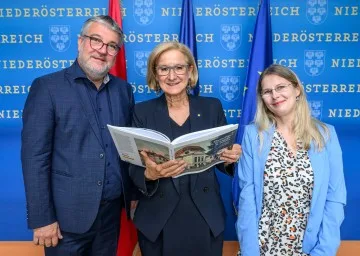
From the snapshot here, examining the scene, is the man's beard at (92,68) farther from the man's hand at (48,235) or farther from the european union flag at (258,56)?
the european union flag at (258,56)

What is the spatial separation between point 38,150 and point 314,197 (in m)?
1.47

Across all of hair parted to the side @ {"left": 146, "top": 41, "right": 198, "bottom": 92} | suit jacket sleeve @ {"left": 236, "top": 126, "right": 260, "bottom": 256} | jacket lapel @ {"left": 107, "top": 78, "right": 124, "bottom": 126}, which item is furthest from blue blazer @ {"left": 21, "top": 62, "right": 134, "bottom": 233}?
suit jacket sleeve @ {"left": 236, "top": 126, "right": 260, "bottom": 256}

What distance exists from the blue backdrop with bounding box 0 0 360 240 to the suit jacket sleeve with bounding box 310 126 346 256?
4.15ft

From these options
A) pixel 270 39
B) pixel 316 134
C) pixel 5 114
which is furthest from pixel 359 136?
pixel 5 114

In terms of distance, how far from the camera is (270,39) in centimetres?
267

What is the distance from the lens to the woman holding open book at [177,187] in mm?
1673

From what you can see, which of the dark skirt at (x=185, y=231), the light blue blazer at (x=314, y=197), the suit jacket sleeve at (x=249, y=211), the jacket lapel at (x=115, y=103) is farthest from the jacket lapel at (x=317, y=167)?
the jacket lapel at (x=115, y=103)

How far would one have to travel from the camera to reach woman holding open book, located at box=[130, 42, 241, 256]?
5.49 feet

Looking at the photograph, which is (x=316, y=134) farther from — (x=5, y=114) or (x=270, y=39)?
(x=5, y=114)

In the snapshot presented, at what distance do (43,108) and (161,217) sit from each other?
0.82m

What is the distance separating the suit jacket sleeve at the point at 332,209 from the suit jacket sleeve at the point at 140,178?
955mm

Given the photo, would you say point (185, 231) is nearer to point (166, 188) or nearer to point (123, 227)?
point (166, 188)

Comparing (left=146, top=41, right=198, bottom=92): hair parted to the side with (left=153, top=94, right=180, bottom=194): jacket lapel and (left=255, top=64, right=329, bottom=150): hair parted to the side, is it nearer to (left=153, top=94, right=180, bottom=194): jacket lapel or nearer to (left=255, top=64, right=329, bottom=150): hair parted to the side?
(left=153, top=94, right=180, bottom=194): jacket lapel

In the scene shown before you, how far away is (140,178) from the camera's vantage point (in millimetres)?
1656
